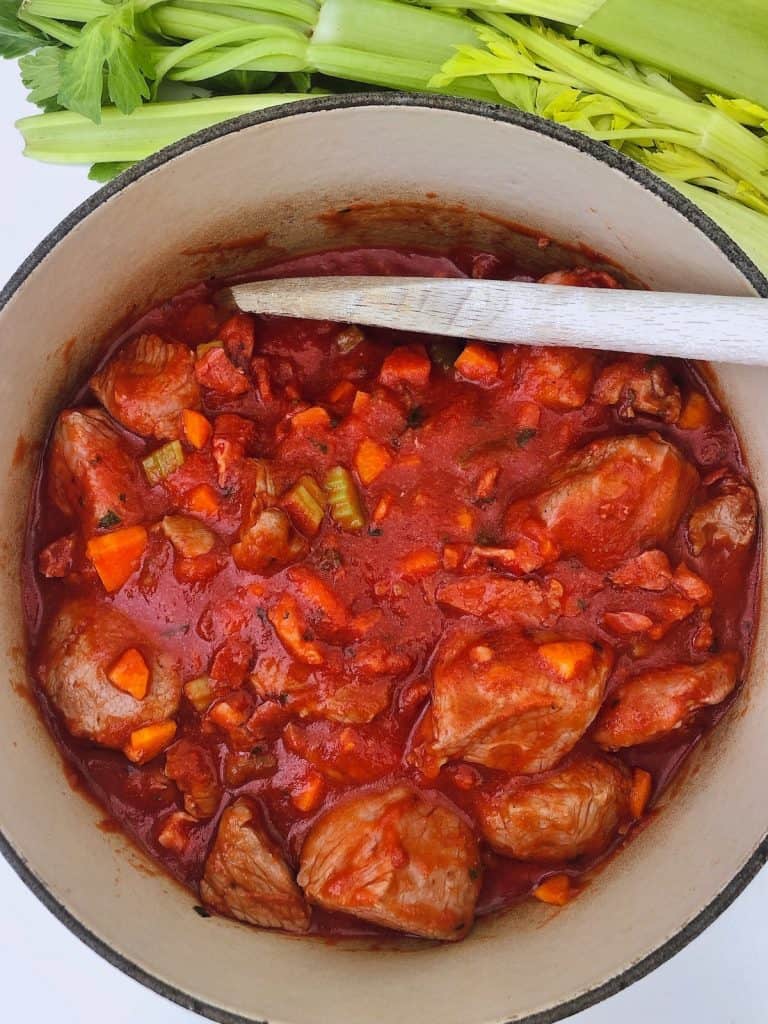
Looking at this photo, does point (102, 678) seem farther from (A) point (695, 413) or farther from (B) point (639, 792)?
(A) point (695, 413)

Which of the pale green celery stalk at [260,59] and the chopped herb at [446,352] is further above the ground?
the pale green celery stalk at [260,59]

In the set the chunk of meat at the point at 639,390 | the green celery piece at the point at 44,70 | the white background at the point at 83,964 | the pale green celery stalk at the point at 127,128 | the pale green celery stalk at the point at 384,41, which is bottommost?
the white background at the point at 83,964

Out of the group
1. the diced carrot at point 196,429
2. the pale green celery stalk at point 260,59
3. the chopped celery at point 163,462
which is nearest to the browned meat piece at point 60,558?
the chopped celery at point 163,462

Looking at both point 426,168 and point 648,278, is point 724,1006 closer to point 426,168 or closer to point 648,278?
point 648,278

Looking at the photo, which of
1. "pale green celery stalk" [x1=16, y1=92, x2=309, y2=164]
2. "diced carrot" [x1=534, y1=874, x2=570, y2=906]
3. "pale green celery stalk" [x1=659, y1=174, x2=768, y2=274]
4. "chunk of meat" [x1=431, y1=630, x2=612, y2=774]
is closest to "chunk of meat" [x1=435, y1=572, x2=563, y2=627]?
"chunk of meat" [x1=431, y1=630, x2=612, y2=774]

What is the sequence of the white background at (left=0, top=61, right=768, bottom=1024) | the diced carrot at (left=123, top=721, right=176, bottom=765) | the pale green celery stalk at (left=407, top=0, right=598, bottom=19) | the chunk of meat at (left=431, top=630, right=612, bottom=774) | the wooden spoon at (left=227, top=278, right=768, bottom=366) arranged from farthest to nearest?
the white background at (left=0, top=61, right=768, bottom=1024) → the pale green celery stalk at (left=407, top=0, right=598, bottom=19) → the diced carrot at (left=123, top=721, right=176, bottom=765) → the chunk of meat at (left=431, top=630, right=612, bottom=774) → the wooden spoon at (left=227, top=278, right=768, bottom=366)

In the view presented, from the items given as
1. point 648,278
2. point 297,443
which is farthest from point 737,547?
point 297,443

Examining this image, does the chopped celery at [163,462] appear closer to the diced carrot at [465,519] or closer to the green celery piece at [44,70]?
the diced carrot at [465,519]

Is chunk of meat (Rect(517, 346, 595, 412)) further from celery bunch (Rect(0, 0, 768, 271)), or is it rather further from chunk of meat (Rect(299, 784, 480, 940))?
chunk of meat (Rect(299, 784, 480, 940))
